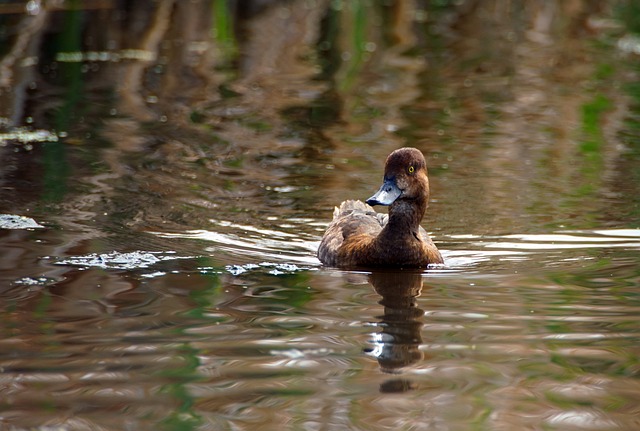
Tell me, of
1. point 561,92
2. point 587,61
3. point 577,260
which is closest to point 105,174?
point 577,260

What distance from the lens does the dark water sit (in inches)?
183

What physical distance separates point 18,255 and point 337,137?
4653 millimetres

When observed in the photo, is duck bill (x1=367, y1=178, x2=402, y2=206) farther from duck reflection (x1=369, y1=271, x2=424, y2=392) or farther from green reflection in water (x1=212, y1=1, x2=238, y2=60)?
green reflection in water (x1=212, y1=1, x2=238, y2=60)

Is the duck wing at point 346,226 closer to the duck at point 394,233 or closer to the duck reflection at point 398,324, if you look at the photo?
the duck at point 394,233

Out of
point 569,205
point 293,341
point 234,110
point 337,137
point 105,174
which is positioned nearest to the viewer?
point 293,341

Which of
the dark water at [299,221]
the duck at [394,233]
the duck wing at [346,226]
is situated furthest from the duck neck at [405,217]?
the dark water at [299,221]

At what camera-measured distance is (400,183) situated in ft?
24.2

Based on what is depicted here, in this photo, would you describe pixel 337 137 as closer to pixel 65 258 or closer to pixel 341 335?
pixel 65 258

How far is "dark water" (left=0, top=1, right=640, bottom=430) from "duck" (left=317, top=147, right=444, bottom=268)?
0.60 feet

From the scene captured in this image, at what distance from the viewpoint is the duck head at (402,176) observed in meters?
7.32

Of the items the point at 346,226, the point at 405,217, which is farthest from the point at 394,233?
the point at 346,226

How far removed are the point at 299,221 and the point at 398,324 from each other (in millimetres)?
2849

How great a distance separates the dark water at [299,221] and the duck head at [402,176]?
53cm

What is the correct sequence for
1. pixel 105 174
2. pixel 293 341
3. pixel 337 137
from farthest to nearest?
pixel 337 137 < pixel 105 174 < pixel 293 341
